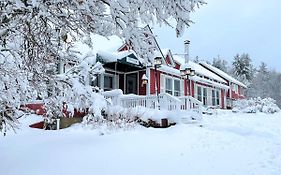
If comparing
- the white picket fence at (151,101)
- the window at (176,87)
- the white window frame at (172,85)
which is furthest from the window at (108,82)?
the window at (176,87)

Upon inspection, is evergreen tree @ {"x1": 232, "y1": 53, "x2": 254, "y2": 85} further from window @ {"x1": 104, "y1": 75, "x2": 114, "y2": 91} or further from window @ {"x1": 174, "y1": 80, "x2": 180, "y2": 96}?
window @ {"x1": 104, "y1": 75, "x2": 114, "y2": 91}

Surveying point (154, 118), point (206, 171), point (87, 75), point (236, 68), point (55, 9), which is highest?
point (236, 68)

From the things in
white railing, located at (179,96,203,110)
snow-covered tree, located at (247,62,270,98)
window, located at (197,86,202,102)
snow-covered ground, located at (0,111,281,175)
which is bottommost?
snow-covered ground, located at (0,111,281,175)

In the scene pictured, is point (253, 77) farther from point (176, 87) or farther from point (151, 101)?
point (151, 101)

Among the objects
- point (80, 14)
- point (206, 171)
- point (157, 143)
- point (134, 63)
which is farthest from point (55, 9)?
point (134, 63)

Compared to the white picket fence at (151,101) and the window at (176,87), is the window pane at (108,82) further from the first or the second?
the window at (176,87)

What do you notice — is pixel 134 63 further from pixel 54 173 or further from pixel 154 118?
pixel 54 173

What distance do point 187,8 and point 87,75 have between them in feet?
10.6

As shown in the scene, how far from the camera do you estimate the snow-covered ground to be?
243 inches

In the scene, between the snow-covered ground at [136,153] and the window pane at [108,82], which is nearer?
the snow-covered ground at [136,153]

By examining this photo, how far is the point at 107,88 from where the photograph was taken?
17.7m

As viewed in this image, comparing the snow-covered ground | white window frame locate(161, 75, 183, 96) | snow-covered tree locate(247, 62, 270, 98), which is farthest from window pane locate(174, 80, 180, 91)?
snow-covered tree locate(247, 62, 270, 98)

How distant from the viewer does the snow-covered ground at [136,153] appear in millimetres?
6160

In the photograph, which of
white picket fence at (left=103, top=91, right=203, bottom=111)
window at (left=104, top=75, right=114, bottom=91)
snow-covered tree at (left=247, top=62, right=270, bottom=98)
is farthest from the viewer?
snow-covered tree at (left=247, top=62, right=270, bottom=98)
